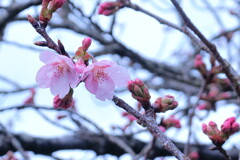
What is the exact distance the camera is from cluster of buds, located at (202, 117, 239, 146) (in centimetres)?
122

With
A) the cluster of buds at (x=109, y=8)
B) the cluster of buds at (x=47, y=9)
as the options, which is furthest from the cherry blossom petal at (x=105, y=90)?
the cluster of buds at (x=109, y=8)

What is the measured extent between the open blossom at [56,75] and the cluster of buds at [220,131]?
537mm

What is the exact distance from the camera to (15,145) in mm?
1888

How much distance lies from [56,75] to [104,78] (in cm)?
18

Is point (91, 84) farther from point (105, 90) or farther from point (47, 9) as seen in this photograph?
point (47, 9)

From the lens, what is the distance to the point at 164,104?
1153 millimetres

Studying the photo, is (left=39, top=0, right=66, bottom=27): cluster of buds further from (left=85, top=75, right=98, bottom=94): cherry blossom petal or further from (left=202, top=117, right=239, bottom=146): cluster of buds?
(left=202, top=117, right=239, bottom=146): cluster of buds

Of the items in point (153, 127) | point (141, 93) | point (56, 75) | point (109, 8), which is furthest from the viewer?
point (109, 8)

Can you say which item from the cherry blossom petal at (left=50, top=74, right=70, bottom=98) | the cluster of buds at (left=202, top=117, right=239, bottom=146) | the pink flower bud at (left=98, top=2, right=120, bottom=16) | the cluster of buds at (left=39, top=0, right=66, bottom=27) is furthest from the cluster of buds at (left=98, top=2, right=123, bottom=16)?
the cluster of buds at (left=202, top=117, right=239, bottom=146)

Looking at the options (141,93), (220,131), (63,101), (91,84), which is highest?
(220,131)

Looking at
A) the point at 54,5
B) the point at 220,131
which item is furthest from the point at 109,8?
the point at 220,131

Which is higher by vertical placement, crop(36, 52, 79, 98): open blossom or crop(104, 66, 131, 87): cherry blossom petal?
crop(104, 66, 131, 87): cherry blossom petal

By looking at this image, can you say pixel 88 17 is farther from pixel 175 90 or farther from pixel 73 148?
pixel 175 90

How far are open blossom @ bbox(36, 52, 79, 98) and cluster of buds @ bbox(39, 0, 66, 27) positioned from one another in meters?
0.11
